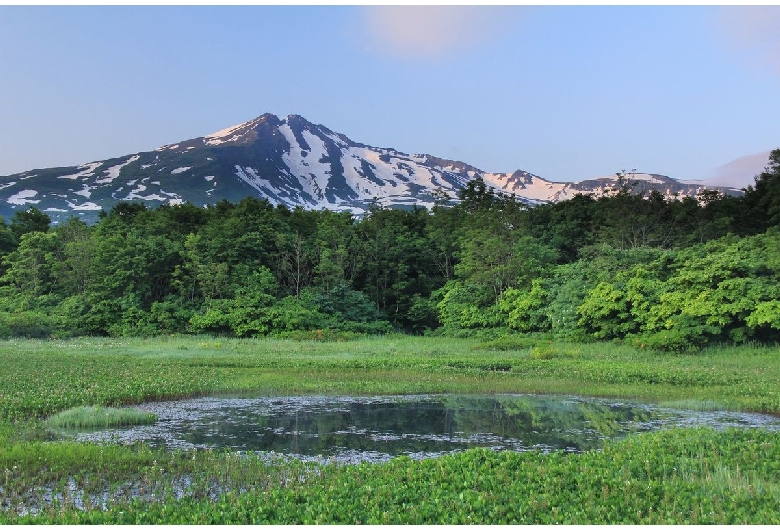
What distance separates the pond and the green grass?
532 millimetres

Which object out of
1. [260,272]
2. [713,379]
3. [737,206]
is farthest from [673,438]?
[737,206]

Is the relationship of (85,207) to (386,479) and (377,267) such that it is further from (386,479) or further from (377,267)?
(386,479)

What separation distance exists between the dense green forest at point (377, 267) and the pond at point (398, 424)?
17.1m

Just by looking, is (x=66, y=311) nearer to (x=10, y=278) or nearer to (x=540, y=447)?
(x=10, y=278)

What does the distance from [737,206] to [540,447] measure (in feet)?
187

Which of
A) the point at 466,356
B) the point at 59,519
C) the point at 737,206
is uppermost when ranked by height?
the point at 737,206

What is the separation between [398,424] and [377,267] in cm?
4443

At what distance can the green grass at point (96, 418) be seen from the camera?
16.2 metres

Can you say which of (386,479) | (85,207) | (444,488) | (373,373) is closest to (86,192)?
(85,207)

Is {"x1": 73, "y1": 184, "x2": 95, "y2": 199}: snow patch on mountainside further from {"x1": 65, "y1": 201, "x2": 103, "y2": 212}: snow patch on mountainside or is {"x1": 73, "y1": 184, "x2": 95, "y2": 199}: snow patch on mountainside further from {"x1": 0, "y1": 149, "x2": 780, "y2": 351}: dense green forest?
{"x1": 0, "y1": 149, "x2": 780, "y2": 351}: dense green forest

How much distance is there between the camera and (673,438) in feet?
45.2

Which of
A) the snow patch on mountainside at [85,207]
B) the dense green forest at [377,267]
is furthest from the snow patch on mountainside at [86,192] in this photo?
the dense green forest at [377,267]

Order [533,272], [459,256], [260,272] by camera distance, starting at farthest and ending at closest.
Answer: [459,256]
[260,272]
[533,272]

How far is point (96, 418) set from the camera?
54.7 ft
